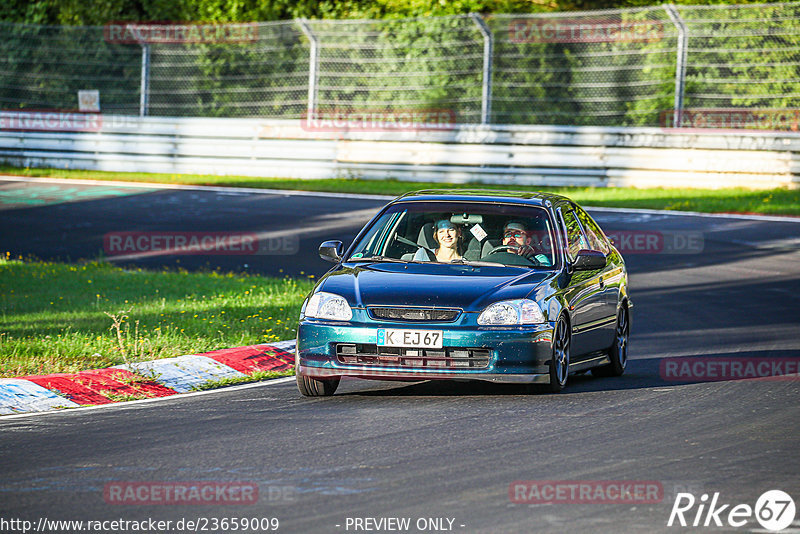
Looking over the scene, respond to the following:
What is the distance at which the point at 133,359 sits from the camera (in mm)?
10320

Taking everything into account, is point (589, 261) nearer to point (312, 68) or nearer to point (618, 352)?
point (618, 352)

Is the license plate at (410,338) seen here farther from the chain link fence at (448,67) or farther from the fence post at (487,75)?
the fence post at (487,75)

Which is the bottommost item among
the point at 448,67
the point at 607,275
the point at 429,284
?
the point at 607,275

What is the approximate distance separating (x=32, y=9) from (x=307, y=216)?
17862 mm

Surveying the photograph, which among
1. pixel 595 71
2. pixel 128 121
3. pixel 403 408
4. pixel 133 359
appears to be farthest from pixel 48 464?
pixel 128 121

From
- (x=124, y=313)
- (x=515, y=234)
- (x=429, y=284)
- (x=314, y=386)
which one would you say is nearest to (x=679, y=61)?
(x=124, y=313)

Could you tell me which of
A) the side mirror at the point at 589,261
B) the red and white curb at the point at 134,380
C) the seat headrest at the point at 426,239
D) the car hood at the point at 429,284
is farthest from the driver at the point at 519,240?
the red and white curb at the point at 134,380

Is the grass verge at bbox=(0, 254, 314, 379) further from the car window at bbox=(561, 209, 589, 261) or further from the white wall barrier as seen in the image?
the white wall barrier

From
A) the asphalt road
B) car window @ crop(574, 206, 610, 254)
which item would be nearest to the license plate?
the asphalt road

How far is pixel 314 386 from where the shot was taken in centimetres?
926

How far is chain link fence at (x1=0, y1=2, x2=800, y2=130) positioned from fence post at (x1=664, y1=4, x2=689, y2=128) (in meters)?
0.02

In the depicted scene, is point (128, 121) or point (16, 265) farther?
point (128, 121)

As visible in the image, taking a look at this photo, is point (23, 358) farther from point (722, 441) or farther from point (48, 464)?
point (722, 441)

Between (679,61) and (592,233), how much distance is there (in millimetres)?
14197
